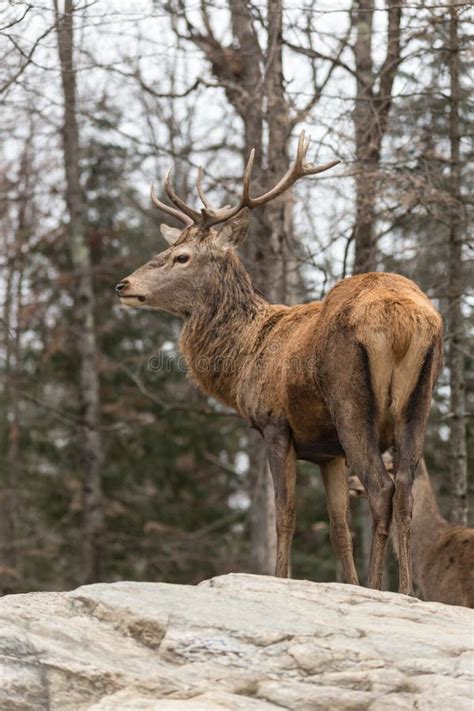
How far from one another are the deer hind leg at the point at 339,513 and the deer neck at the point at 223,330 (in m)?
0.96

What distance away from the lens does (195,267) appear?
9.69m

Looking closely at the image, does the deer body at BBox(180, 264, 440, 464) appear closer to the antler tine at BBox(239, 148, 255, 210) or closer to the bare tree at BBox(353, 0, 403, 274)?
the antler tine at BBox(239, 148, 255, 210)

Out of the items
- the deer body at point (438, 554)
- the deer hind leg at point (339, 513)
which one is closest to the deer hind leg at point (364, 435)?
the deer hind leg at point (339, 513)

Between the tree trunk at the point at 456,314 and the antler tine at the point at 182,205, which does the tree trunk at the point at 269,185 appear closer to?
the tree trunk at the point at 456,314

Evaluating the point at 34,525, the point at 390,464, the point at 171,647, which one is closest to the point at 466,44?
the point at 390,464

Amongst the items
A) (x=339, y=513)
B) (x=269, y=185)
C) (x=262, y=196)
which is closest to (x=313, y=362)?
(x=339, y=513)

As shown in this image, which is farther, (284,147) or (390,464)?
(284,147)

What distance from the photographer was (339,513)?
29.6 ft

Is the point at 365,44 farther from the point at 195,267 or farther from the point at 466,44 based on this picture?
the point at 195,267

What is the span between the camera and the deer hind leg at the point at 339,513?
877 centimetres

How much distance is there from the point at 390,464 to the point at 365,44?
6313 millimetres

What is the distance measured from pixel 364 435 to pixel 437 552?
12.6 ft

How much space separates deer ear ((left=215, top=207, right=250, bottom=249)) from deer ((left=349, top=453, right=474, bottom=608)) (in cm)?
255

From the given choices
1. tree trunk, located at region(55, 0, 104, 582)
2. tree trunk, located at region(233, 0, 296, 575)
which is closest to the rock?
tree trunk, located at region(233, 0, 296, 575)
